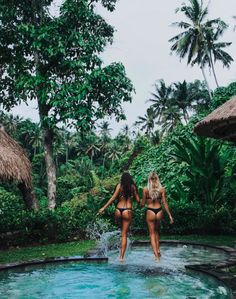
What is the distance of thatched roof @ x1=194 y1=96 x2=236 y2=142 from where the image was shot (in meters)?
7.94

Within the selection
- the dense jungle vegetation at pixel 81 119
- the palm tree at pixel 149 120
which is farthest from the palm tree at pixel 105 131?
the dense jungle vegetation at pixel 81 119

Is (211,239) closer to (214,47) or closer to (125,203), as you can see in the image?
(125,203)

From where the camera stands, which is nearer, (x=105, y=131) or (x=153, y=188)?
(x=153, y=188)

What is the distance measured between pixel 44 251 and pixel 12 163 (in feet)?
9.25

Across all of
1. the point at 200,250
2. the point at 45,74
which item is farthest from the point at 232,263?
the point at 45,74

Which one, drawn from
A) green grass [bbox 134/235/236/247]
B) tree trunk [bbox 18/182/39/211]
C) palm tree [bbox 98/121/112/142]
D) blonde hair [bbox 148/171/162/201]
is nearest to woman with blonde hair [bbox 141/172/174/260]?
blonde hair [bbox 148/171/162/201]

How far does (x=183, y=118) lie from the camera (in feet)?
140

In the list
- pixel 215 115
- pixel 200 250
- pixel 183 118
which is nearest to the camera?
pixel 215 115

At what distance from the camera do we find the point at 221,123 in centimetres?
823

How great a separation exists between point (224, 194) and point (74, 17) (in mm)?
7721

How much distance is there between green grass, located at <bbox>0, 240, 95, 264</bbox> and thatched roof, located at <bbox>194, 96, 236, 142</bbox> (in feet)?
11.9

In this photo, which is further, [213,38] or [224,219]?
[213,38]

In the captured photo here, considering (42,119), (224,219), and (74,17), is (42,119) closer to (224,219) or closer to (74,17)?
(74,17)

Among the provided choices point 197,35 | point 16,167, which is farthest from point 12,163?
point 197,35
